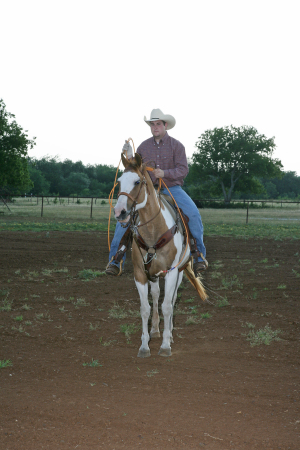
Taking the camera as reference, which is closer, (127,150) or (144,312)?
(127,150)

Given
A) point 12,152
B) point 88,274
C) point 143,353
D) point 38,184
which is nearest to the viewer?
point 143,353

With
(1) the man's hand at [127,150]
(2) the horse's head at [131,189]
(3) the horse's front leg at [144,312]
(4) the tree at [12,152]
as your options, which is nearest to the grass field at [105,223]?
(4) the tree at [12,152]

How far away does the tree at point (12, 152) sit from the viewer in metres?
41.1

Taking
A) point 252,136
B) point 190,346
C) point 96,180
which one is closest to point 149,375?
point 190,346

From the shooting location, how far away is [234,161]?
7925 centimetres

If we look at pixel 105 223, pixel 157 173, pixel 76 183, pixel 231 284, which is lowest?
pixel 231 284

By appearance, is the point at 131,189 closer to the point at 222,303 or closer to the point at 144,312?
the point at 144,312

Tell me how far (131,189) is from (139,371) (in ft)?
7.88

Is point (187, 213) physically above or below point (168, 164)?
below

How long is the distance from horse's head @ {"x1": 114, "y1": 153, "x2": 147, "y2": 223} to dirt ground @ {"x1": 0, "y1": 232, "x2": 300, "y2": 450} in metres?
2.08

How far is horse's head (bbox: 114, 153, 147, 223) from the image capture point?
16.2ft

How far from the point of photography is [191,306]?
9078 millimetres

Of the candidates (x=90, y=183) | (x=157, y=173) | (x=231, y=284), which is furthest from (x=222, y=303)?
(x=90, y=183)

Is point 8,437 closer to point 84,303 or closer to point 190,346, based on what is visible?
point 190,346
